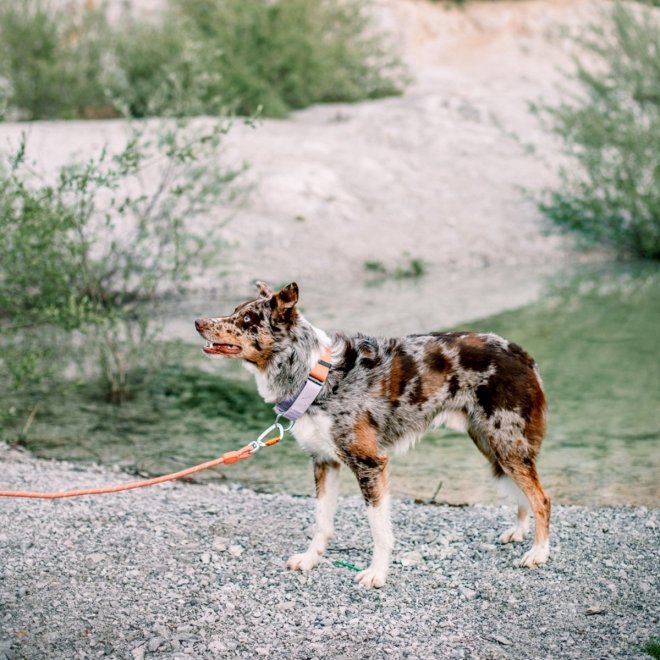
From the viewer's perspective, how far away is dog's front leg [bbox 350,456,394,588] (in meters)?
5.15

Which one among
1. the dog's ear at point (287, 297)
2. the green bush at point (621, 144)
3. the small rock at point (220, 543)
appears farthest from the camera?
the green bush at point (621, 144)

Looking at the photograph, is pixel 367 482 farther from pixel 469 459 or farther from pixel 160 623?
pixel 469 459

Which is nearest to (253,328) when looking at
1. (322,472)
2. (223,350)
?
(223,350)

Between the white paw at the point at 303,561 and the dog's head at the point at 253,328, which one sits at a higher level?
the dog's head at the point at 253,328

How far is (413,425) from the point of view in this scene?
5.42m

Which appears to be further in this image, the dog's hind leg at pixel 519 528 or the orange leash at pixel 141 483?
the dog's hind leg at pixel 519 528

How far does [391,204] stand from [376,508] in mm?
11914

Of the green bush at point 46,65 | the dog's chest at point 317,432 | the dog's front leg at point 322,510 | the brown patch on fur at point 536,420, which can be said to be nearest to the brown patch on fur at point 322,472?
the dog's front leg at point 322,510

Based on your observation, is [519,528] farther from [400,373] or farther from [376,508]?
[400,373]

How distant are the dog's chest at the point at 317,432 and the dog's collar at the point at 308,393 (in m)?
0.05

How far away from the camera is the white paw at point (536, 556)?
17.5 ft

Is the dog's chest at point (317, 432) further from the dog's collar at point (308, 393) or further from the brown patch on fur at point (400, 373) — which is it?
the brown patch on fur at point (400, 373)

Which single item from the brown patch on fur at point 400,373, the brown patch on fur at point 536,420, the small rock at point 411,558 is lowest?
the small rock at point 411,558

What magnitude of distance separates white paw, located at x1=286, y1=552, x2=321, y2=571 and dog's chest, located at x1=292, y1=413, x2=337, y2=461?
607 millimetres
